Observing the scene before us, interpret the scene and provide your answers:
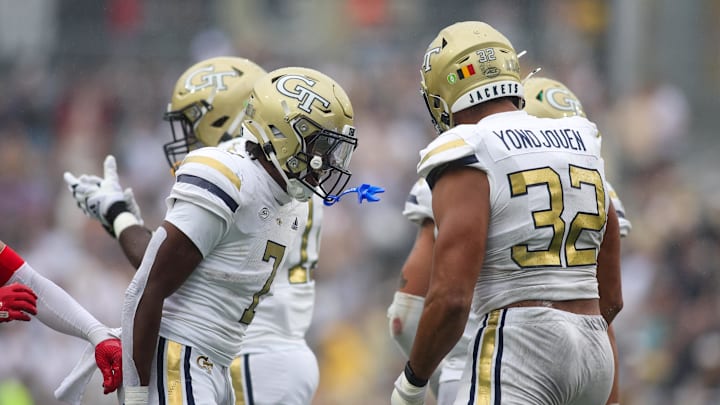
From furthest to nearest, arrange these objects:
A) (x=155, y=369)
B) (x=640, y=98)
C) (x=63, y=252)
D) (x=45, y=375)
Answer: (x=640, y=98), (x=63, y=252), (x=45, y=375), (x=155, y=369)

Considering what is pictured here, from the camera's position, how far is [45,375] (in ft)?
37.7

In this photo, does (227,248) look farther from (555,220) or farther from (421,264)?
(421,264)

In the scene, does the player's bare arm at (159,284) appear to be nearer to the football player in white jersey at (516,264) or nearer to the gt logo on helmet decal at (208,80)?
the football player in white jersey at (516,264)

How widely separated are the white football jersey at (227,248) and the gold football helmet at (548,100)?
156 centimetres

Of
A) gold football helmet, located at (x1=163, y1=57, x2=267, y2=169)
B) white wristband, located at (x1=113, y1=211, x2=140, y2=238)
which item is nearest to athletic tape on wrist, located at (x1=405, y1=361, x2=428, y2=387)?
white wristband, located at (x1=113, y1=211, x2=140, y2=238)

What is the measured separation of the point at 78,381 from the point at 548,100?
99.9 inches

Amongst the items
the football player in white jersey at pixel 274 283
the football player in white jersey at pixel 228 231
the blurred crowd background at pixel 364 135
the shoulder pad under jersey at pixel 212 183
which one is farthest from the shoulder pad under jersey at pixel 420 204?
the blurred crowd background at pixel 364 135

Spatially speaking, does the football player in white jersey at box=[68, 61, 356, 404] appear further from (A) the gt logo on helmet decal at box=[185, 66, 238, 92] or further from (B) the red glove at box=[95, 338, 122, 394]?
(A) the gt logo on helmet decal at box=[185, 66, 238, 92]

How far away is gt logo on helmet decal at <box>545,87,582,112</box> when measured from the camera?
6096 millimetres

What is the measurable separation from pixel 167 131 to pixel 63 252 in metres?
1.95

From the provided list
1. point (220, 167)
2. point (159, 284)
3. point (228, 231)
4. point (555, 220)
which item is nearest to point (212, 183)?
point (220, 167)

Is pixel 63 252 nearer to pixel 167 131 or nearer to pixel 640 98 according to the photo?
pixel 167 131

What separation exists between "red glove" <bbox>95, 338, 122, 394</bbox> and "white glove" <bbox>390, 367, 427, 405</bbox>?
3.57ft

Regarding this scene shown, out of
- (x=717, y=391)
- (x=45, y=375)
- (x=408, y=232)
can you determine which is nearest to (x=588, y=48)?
(x=408, y=232)
